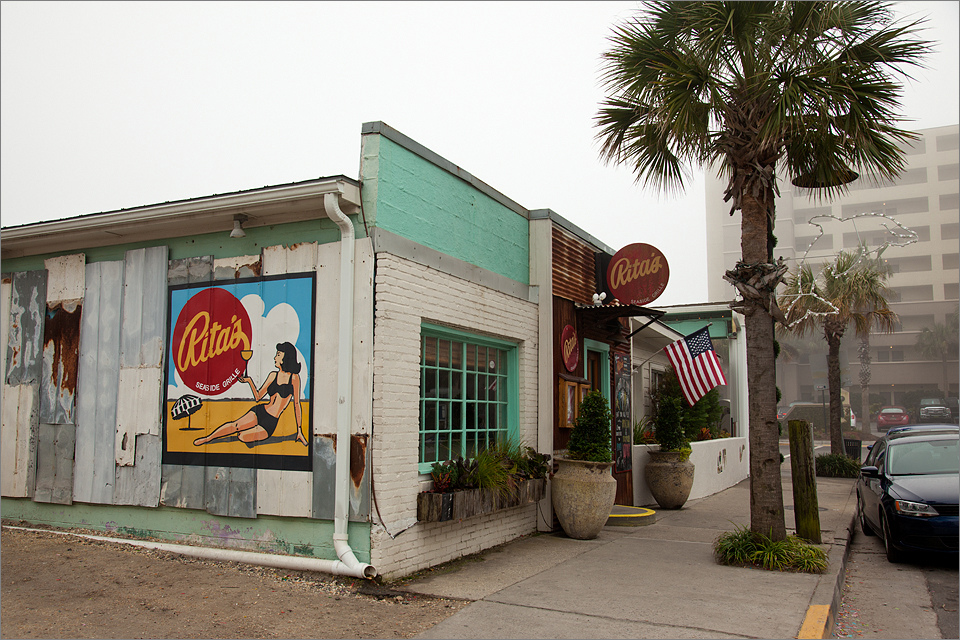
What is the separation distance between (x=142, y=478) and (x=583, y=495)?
526 cm

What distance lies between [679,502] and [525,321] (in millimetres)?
5448

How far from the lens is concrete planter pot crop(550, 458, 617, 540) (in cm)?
888

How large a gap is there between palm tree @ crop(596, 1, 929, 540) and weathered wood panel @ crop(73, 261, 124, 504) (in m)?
6.62

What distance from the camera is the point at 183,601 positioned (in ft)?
18.3

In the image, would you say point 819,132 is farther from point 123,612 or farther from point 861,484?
point 123,612

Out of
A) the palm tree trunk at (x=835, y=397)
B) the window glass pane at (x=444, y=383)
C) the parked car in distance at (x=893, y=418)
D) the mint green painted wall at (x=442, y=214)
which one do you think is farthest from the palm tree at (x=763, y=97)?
the parked car in distance at (x=893, y=418)

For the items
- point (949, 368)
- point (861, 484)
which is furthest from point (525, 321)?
point (949, 368)

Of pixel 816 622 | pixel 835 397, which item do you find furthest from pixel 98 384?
pixel 835 397

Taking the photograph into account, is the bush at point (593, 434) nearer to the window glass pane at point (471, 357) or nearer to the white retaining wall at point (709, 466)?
the window glass pane at point (471, 357)

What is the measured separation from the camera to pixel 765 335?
7.82m

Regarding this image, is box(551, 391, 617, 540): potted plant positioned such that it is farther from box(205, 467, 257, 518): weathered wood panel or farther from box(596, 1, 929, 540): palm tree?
box(205, 467, 257, 518): weathered wood panel

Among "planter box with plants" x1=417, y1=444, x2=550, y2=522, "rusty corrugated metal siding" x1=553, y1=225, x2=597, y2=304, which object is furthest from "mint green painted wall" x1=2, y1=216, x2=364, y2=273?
"rusty corrugated metal siding" x1=553, y1=225, x2=597, y2=304

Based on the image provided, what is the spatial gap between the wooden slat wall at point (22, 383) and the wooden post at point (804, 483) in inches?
376

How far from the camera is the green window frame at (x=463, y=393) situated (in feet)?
25.0
